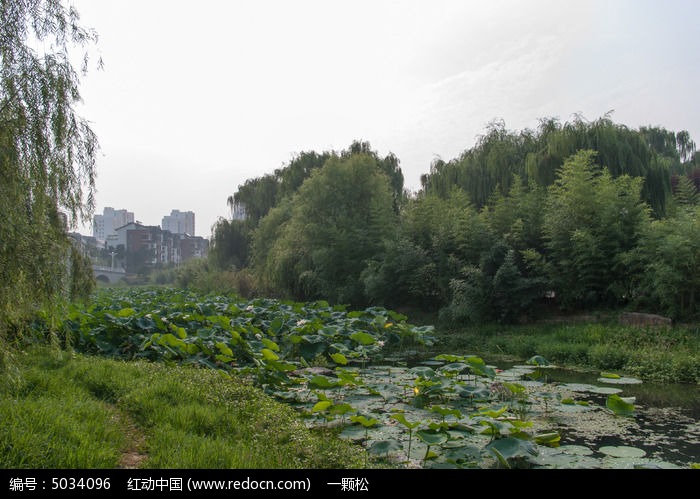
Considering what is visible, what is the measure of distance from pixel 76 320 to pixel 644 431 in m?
7.80

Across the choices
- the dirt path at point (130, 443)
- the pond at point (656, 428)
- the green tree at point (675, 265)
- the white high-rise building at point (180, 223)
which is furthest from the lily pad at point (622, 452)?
the white high-rise building at point (180, 223)

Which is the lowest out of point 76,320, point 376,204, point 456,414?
point 456,414

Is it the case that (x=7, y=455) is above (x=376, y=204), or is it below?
below

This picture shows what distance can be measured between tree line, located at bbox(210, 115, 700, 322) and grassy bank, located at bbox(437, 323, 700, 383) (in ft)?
2.52

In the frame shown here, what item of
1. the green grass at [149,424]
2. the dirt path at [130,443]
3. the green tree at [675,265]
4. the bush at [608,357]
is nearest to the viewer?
the green grass at [149,424]

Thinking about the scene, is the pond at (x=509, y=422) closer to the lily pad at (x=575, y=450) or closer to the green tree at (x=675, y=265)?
the lily pad at (x=575, y=450)

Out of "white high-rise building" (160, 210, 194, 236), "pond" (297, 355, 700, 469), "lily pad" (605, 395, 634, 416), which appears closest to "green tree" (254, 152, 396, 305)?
"pond" (297, 355, 700, 469)

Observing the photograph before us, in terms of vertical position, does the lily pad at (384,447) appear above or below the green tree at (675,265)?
below

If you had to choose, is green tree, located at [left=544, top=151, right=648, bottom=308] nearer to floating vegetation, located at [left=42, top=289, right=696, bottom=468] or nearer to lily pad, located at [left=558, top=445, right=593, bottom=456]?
floating vegetation, located at [left=42, top=289, right=696, bottom=468]

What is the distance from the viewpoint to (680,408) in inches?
212

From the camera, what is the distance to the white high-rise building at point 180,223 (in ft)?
348

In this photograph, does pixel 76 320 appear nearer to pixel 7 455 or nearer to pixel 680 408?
pixel 7 455

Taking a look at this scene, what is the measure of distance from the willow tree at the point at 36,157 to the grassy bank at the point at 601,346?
7552mm

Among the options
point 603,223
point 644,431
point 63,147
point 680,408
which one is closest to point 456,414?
point 644,431
